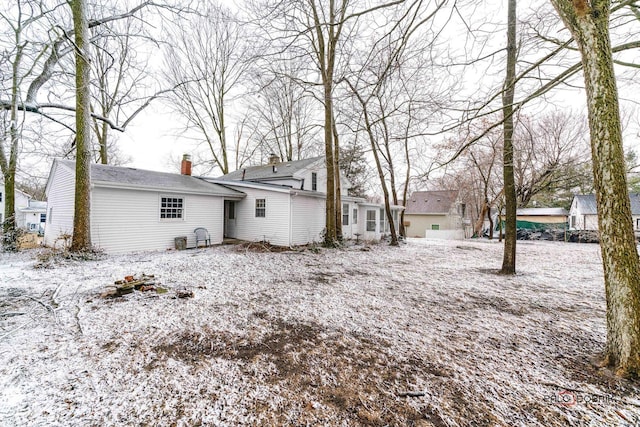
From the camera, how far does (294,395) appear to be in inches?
83.3

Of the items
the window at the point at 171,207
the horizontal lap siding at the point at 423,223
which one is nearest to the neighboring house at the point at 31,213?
the window at the point at 171,207

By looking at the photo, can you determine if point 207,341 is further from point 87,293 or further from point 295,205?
point 295,205

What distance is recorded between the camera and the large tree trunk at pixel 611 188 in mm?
2287

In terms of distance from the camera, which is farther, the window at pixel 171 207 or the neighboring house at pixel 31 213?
the neighboring house at pixel 31 213

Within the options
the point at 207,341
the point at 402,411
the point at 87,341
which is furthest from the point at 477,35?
the point at 87,341

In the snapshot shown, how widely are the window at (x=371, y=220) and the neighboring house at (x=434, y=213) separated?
29.2 ft

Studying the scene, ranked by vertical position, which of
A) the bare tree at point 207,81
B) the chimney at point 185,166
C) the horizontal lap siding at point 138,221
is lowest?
the horizontal lap siding at point 138,221

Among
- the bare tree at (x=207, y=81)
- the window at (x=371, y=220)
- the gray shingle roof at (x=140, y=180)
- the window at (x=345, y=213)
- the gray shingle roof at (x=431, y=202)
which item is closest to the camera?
the gray shingle roof at (x=140, y=180)

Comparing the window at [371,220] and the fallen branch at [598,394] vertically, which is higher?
the window at [371,220]

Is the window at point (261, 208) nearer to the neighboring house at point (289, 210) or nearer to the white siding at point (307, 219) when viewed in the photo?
the neighboring house at point (289, 210)

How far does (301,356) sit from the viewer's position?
8.86 feet

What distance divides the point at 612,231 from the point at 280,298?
14.1 feet

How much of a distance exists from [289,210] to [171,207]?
4552 millimetres

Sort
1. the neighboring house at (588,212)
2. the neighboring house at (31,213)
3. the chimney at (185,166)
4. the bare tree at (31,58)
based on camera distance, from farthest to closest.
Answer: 1. the neighboring house at (588,212)
2. the neighboring house at (31,213)
3. the chimney at (185,166)
4. the bare tree at (31,58)
